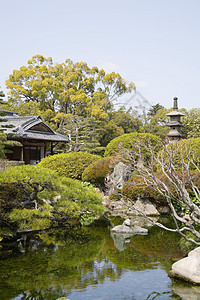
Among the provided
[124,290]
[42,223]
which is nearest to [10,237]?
[42,223]

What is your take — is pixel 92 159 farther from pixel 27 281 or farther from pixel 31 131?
pixel 27 281

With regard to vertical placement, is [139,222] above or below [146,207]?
below

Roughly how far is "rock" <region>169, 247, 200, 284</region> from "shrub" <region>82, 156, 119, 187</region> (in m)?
9.14

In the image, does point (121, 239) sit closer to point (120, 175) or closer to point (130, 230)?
point (130, 230)

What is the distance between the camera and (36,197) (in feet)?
32.9

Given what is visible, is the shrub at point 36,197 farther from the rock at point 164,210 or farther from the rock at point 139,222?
the rock at point 164,210

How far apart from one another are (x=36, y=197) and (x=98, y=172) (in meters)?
5.36

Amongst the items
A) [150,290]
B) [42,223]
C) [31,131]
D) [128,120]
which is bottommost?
[150,290]

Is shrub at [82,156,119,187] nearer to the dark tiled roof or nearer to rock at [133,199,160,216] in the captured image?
rock at [133,199,160,216]

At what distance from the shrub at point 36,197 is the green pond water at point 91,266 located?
59 cm

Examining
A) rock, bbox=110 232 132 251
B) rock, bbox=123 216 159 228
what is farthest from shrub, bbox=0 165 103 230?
rock, bbox=123 216 159 228

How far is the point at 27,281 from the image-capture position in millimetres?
5641

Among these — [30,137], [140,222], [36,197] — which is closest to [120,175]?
[140,222]

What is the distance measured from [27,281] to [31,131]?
17.5m
